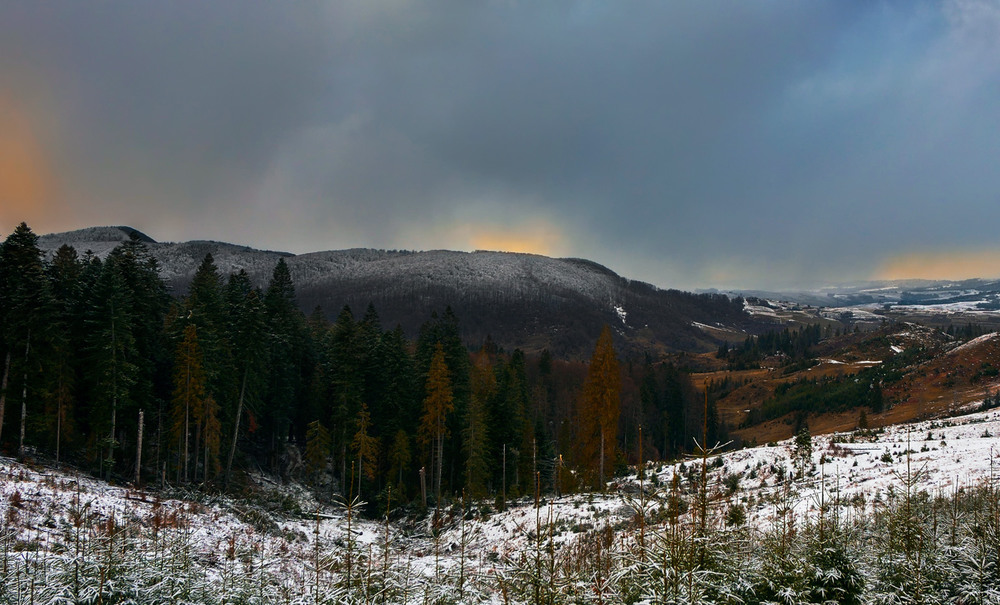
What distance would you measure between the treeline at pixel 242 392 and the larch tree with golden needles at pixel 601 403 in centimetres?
12

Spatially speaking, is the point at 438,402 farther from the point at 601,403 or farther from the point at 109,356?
the point at 109,356

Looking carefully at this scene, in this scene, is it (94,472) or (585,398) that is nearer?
(94,472)

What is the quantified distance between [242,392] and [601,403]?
2555 centimetres

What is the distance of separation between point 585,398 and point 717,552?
106 feet

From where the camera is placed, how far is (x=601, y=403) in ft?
120

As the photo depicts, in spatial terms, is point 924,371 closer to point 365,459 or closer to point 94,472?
point 365,459

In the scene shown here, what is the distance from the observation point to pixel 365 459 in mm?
37656

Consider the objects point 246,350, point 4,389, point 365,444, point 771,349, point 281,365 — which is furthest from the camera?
point 771,349

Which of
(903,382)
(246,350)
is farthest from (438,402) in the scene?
(903,382)

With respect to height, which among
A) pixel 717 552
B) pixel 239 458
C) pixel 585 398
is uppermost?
pixel 717 552

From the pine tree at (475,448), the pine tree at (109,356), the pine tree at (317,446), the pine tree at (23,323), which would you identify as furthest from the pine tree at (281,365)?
the pine tree at (475,448)

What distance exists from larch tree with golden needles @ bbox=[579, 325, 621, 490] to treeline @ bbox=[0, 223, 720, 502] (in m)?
0.12

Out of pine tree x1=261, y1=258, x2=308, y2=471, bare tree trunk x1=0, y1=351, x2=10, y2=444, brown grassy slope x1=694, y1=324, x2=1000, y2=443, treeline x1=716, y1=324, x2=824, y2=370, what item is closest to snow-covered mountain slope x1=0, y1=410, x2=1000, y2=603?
bare tree trunk x1=0, y1=351, x2=10, y2=444

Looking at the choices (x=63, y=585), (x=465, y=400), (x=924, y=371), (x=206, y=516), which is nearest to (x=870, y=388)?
(x=924, y=371)
